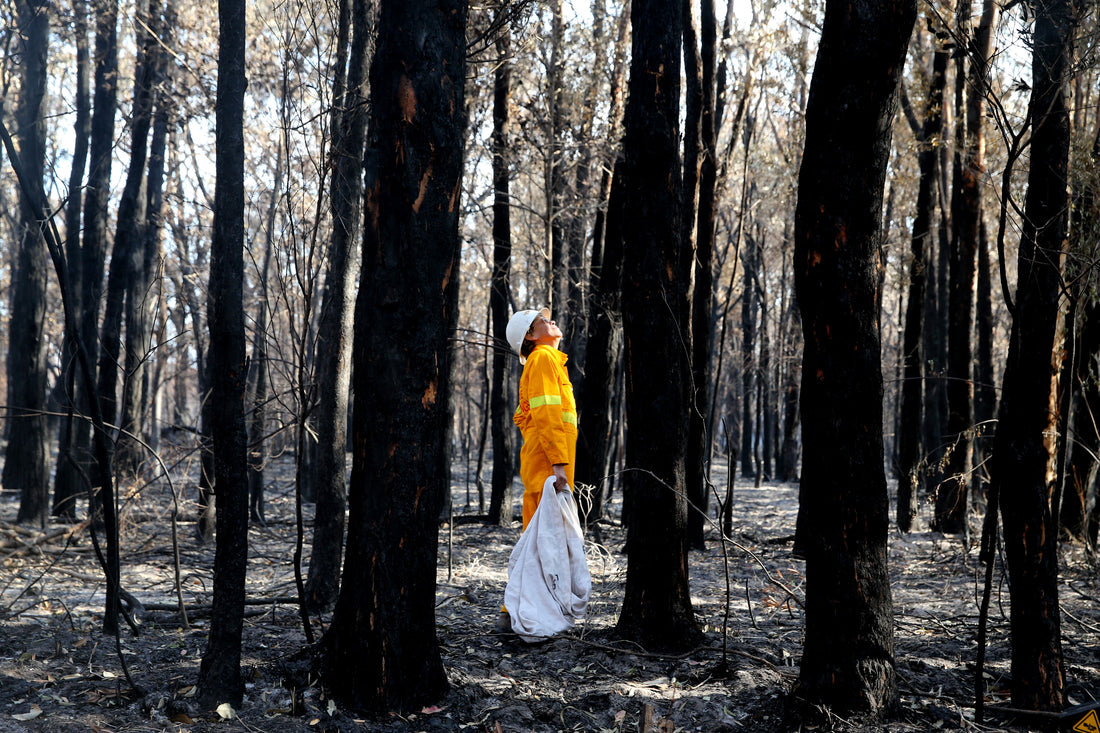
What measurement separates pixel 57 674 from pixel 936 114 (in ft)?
36.5

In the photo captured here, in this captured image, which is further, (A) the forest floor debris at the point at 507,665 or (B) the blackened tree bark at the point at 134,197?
(B) the blackened tree bark at the point at 134,197

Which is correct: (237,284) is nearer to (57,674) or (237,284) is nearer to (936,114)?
(57,674)

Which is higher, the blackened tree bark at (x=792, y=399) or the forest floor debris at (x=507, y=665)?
the blackened tree bark at (x=792, y=399)

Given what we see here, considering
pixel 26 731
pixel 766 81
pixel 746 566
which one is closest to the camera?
pixel 26 731

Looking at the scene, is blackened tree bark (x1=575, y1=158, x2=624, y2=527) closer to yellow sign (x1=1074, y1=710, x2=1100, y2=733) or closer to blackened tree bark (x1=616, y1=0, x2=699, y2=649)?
blackened tree bark (x1=616, y1=0, x2=699, y2=649)

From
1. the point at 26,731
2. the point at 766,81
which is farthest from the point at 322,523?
the point at 766,81

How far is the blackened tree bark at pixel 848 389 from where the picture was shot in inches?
125

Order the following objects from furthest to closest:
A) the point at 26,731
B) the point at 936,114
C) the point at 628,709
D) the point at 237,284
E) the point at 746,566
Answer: the point at 936,114 → the point at 746,566 → the point at 628,709 → the point at 237,284 → the point at 26,731

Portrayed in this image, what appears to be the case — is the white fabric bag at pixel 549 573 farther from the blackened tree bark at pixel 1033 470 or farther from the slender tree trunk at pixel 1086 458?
the slender tree trunk at pixel 1086 458

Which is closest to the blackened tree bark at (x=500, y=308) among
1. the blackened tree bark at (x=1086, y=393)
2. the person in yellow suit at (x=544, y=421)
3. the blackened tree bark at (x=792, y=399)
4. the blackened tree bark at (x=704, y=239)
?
the blackened tree bark at (x=704, y=239)

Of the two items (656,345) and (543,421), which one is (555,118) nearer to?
(543,421)

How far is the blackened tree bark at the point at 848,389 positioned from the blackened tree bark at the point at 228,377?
248cm

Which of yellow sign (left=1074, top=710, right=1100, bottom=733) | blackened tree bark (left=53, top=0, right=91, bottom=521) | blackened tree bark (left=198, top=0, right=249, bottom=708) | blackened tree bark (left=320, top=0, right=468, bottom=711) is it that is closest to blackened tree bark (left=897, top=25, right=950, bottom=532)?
yellow sign (left=1074, top=710, right=1100, bottom=733)

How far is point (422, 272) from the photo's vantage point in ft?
11.4
